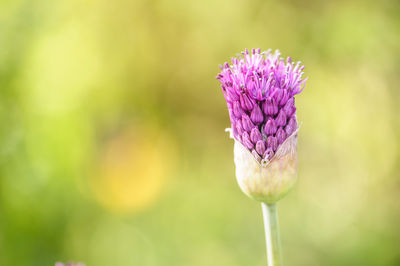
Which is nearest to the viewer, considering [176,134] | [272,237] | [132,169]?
[272,237]

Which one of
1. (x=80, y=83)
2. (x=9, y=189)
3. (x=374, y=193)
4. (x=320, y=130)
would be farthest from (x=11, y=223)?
(x=374, y=193)

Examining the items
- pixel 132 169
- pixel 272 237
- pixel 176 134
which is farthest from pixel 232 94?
pixel 176 134

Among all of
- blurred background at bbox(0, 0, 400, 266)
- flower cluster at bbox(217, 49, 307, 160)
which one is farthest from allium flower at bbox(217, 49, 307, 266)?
blurred background at bbox(0, 0, 400, 266)

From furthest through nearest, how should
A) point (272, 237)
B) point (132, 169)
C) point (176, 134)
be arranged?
1. point (176, 134)
2. point (132, 169)
3. point (272, 237)

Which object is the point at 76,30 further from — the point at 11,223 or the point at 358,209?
the point at 358,209

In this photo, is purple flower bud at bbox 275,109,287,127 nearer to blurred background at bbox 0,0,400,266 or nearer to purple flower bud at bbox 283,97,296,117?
purple flower bud at bbox 283,97,296,117

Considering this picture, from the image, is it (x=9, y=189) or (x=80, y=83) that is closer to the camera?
(x=9, y=189)

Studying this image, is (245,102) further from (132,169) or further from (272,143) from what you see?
(132,169)
